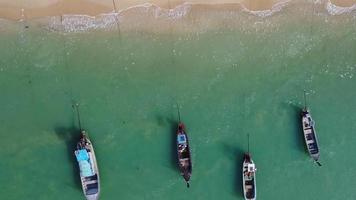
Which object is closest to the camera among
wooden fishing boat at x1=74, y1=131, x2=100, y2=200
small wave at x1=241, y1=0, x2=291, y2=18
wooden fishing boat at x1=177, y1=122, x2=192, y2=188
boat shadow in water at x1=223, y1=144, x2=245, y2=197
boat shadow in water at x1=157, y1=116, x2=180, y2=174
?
wooden fishing boat at x1=74, y1=131, x2=100, y2=200

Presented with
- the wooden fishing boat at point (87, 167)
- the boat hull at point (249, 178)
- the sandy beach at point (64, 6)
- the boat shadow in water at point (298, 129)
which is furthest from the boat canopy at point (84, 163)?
the boat shadow in water at point (298, 129)

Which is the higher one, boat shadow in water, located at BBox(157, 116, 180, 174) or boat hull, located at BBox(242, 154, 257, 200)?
boat shadow in water, located at BBox(157, 116, 180, 174)

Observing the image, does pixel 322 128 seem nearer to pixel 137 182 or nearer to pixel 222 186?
pixel 222 186

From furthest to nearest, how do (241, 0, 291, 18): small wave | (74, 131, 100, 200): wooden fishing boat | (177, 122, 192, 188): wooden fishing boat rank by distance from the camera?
(241, 0, 291, 18): small wave, (177, 122, 192, 188): wooden fishing boat, (74, 131, 100, 200): wooden fishing boat

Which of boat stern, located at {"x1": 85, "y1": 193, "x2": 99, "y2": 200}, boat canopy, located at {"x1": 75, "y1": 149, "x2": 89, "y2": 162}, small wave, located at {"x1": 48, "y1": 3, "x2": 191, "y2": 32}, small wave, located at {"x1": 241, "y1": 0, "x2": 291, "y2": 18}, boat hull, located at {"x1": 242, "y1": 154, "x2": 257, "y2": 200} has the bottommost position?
boat stern, located at {"x1": 85, "y1": 193, "x2": 99, "y2": 200}

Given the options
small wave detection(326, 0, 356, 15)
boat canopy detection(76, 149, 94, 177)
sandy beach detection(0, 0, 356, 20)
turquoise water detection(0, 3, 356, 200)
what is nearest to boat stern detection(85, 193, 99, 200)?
turquoise water detection(0, 3, 356, 200)

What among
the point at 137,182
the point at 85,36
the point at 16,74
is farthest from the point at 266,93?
the point at 16,74

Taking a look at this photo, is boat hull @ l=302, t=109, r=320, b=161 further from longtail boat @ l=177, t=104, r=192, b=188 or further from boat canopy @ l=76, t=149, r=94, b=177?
boat canopy @ l=76, t=149, r=94, b=177
